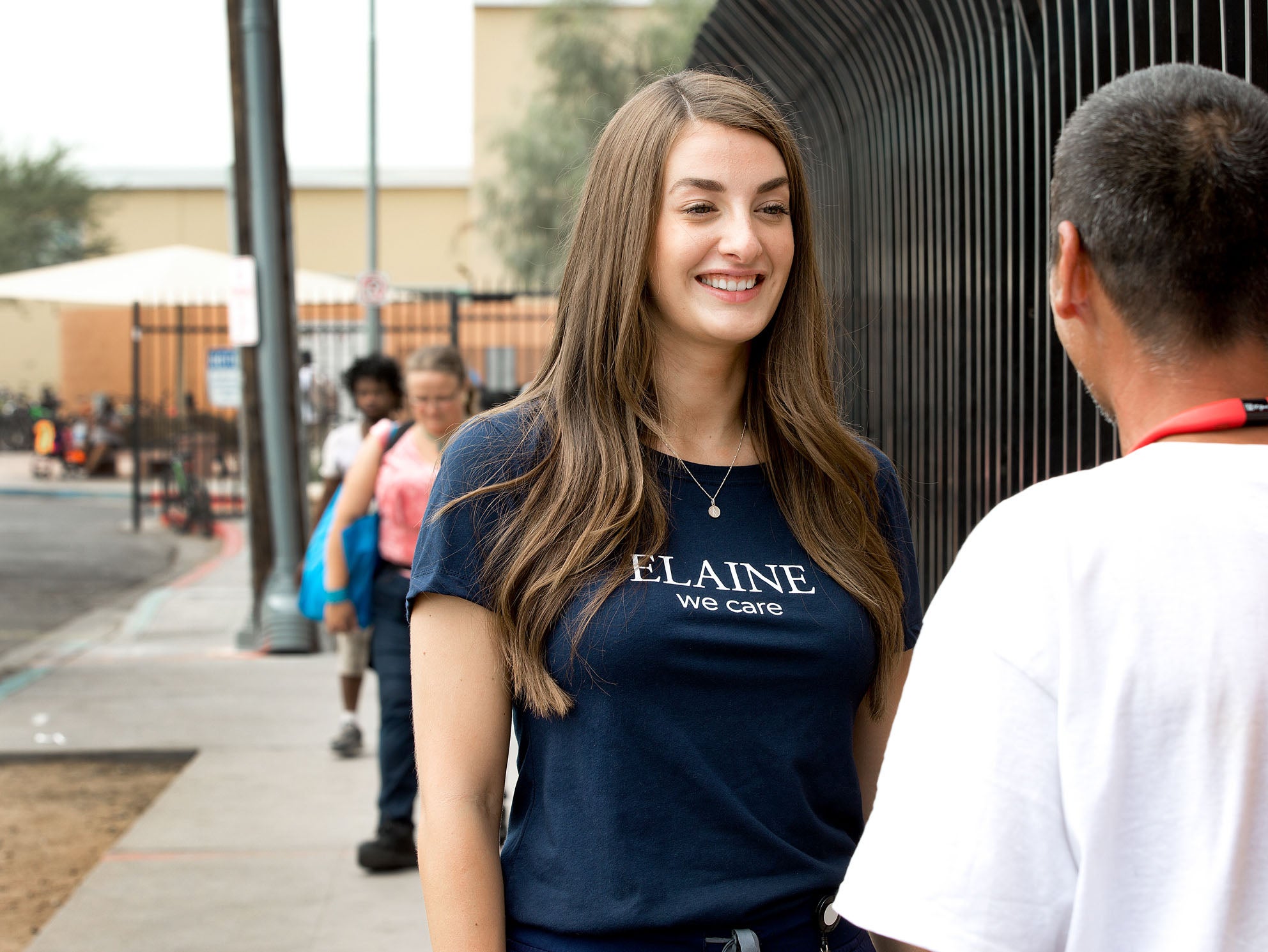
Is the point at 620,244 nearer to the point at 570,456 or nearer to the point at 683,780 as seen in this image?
the point at 570,456

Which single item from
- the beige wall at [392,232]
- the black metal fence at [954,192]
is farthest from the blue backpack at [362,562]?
the beige wall at [392,232]

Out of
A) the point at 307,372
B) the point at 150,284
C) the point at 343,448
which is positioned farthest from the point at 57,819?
the point at 307,372

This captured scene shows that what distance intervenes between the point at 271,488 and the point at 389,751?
16.3ft

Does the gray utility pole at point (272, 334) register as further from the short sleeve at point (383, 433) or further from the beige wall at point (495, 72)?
the beige wall at point (495, 72)

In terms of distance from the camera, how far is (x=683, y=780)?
180 centimetres

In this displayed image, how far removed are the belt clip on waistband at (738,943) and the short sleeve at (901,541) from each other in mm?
507

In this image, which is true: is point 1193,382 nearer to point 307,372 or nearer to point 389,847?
point 389,847

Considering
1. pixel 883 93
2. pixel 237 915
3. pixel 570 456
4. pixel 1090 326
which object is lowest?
pixel 237 915

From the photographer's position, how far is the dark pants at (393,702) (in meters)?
4.92

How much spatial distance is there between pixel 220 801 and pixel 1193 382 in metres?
5.45

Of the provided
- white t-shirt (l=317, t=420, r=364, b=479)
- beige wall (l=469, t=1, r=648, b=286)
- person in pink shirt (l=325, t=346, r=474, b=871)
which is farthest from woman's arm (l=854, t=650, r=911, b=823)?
beige wall (l=469, t=1, r=648, b=286)

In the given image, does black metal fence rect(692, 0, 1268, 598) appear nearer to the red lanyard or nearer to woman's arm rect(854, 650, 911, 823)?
woman's arm rect(854, 650, 911, 823)

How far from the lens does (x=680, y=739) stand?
1.79 m

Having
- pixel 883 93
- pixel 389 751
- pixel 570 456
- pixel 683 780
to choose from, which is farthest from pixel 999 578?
pixel 389 751
